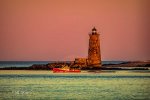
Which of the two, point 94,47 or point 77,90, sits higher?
point 94,47

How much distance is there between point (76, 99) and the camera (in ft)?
62.1

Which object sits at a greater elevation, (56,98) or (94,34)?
(94,34)

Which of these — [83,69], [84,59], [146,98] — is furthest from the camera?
[83,69]

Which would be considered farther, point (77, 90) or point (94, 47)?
point (94, 47)

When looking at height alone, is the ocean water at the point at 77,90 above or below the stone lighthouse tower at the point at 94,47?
below

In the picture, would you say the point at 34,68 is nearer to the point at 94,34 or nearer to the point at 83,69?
the point at 83,69

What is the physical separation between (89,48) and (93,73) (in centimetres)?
668

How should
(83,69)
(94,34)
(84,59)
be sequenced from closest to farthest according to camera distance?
(94,34) < (84,59) < (83,69)

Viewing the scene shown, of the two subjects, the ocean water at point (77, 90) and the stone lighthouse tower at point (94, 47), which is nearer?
the ocean water at point (77, 90)

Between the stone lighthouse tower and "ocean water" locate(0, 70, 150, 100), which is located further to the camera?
the stone lighthouse tower

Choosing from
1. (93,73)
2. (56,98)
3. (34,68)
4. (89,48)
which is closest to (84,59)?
(93,73)

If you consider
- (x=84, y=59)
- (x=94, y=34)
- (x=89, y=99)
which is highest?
(x=94, y=34)

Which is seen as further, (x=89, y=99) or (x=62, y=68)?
(x=62, y=68)

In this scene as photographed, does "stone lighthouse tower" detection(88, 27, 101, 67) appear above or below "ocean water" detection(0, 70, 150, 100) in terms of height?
above
